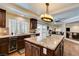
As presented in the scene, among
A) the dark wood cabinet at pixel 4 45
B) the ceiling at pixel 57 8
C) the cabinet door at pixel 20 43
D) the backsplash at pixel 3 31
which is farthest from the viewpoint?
the cabinet door at pixel 20 43

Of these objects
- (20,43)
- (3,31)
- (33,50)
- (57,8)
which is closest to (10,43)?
(20,43)

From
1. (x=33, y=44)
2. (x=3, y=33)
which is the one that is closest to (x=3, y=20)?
(x=3, y=33)

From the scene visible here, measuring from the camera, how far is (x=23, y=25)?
4262 mm

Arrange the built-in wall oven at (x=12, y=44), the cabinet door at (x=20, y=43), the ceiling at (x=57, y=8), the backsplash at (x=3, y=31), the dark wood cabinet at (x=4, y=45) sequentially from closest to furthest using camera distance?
the ceiling at (x=57, y=8) → the dark wood cabinet at (x=4, y=45) → the built-in wall oven at (x=12, y=44) → the backsplash at (x=3, y=31) → the cabinet door at (x=20, y=43)

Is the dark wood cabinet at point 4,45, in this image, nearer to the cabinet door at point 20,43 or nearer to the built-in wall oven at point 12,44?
the built-in wall oven at point 12,44

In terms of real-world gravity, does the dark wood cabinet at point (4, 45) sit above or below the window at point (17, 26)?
below

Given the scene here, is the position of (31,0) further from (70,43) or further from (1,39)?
(70,43)

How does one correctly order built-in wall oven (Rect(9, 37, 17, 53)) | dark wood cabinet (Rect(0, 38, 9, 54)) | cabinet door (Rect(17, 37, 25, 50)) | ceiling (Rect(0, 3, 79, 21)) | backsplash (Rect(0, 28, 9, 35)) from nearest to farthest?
ceiling (Rect(0, 3, 79, 21)) < dark wood cabinet (Rect(0, 38, 9, 54)) < built-in wall oven (Rect(9, 37, 17, 53)) < backsplash (Rect(0, 28, 9, 35)) < cabinet door (Rect(17, 37, 25, 50))

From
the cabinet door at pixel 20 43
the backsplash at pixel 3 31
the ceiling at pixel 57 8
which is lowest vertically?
the cabinet door at pixel 20 43

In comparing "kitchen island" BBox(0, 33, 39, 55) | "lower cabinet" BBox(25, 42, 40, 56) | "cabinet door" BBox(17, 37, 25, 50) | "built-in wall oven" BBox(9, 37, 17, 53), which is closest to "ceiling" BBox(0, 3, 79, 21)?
"lower cabinet" BBox(25, 42, 40, 56)

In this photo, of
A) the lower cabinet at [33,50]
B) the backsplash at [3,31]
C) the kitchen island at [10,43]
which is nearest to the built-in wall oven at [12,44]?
the kitchen island at [10,43]

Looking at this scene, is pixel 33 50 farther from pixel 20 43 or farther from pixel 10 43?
pixel 20 43

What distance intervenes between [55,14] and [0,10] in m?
2.02

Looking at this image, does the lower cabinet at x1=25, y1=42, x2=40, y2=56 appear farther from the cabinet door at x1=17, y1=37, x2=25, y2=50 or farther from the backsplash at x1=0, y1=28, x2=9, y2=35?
the backsplash at x1=0, y1=28, x2=9, y2=35
